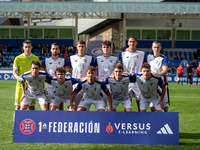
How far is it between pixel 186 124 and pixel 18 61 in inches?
180

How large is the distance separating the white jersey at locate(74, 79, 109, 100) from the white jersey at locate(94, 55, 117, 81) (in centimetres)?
64

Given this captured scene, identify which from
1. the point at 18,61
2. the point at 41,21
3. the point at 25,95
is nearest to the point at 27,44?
the point at 18,61

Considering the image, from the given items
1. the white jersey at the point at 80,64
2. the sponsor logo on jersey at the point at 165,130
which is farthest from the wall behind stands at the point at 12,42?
the sponsor logo on jersey at the point at 165,130

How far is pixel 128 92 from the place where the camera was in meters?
6.60

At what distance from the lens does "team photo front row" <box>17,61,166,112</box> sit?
586cm

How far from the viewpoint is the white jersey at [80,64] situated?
6723 millimetres

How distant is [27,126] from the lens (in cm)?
510

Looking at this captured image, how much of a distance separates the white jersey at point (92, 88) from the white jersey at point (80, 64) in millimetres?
703

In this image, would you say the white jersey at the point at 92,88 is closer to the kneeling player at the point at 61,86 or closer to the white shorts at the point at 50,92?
the kneeling player at the point at 61,86

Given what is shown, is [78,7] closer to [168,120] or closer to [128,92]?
[128,92]

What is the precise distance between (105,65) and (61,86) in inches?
48.5

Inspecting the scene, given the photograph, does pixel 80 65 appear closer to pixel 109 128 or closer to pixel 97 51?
pixel 109 128

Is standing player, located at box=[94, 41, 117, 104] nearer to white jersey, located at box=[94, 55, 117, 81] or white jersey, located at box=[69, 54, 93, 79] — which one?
white jersey, located at box=[94, 55, 117, 81]

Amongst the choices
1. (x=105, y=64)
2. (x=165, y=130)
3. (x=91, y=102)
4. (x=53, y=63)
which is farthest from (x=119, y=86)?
(x=53, y=63)
